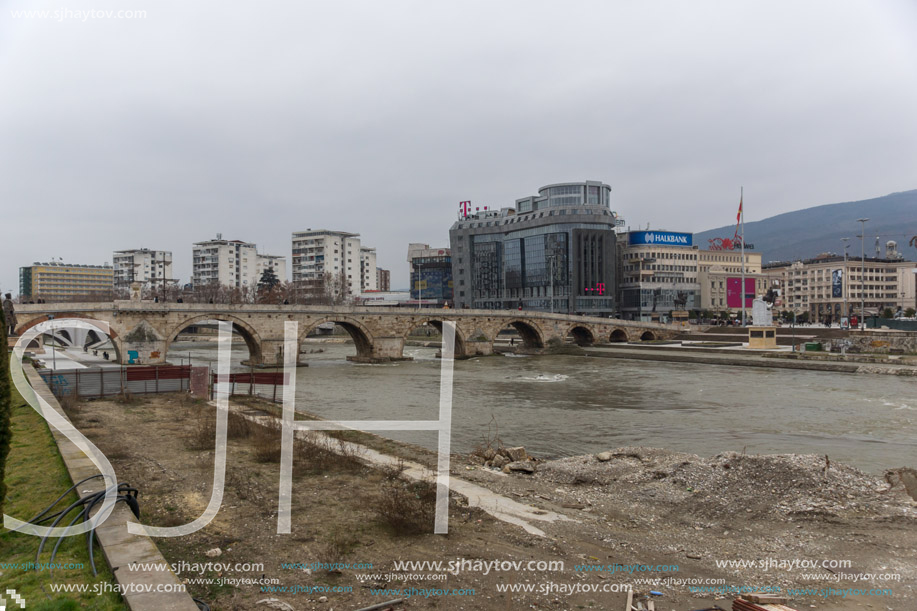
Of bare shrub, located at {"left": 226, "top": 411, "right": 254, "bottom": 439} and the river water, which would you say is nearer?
bare shrub, located at {"left": 226, "top": 411, "right": 254, "bottom": 439}

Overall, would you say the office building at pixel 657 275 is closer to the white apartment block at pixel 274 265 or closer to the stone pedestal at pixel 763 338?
the stone pedestal at pixel 763 338

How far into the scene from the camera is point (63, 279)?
163 metres

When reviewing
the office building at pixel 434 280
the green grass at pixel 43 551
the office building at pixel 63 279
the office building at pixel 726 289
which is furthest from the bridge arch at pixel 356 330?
the office building at pixel 63 279

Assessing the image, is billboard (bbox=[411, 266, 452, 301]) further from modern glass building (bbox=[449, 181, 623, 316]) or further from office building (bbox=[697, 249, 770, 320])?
office building (bbox=[697, 249, 770, 320])

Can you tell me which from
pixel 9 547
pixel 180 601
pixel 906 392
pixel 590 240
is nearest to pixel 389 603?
pixel 180 601

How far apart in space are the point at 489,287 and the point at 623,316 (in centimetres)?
2339

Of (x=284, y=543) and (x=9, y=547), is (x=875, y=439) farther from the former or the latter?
(x=9, y=547)

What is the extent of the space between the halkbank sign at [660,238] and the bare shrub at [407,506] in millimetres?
90594

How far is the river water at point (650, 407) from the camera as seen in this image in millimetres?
17391

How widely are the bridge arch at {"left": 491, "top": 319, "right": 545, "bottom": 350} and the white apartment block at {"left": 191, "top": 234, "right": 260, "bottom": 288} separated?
8362 centimetres

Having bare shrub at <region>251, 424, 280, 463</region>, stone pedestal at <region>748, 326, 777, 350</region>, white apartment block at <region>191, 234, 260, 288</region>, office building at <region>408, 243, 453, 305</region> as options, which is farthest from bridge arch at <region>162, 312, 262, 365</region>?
white apartment block at <region>191, 234, 260, 288</region>

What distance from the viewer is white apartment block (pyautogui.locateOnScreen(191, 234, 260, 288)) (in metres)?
130

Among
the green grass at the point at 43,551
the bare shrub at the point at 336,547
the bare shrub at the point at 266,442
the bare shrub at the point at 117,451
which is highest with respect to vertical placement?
the green grass at the point at 43,551

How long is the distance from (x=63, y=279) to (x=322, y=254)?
9029 centimetres
